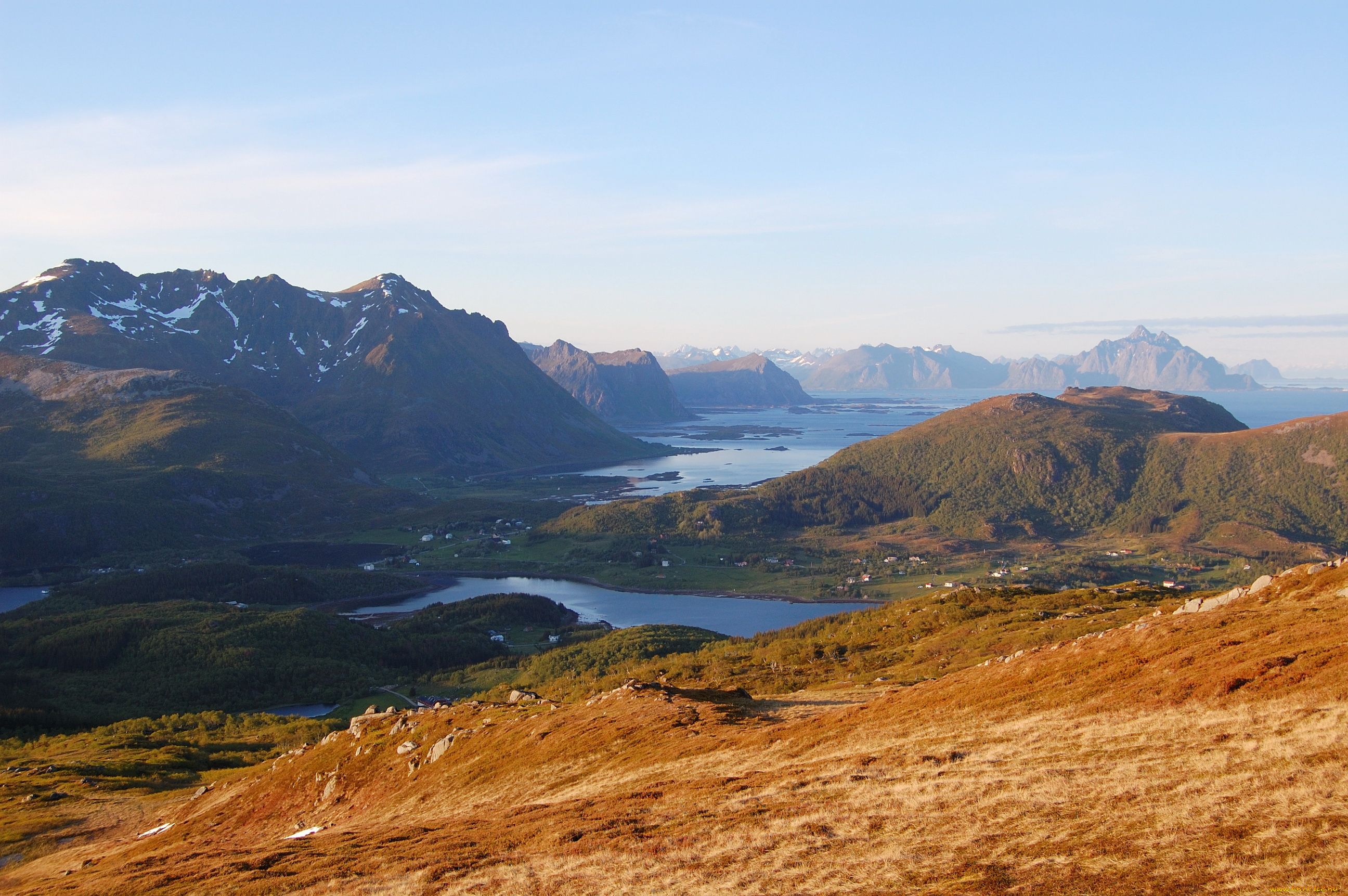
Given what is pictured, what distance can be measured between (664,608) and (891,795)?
154m

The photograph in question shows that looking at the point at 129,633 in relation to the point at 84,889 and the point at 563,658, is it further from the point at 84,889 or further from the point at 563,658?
the point at 84,889

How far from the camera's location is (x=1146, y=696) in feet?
91.9

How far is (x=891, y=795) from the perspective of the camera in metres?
24.9

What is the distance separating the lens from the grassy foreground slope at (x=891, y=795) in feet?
63.9

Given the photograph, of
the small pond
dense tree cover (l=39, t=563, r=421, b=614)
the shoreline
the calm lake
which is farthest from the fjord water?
the calm lake

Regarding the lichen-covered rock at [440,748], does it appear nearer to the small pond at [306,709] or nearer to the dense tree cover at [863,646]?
the dense tree cover at [863,646]

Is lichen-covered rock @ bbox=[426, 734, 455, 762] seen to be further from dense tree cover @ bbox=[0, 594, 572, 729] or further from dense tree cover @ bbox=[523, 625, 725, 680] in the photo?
dense tree cover @ bbox=[0, 594, 572, 729]

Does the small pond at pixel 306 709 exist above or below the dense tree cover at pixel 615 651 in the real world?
below

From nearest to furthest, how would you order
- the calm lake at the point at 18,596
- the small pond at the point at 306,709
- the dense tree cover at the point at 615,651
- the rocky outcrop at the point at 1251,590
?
1. the rocky outcrop at the point at 1251,590
2. the small pond at the point at 306,709
3. the dense tree cover at the point at 615,651
4. the calm lake at the point at 18,596

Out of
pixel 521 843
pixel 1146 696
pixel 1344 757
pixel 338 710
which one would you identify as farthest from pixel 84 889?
pixel 338 710

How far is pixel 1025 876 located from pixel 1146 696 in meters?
11.9

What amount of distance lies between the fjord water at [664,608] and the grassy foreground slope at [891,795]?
109759mm

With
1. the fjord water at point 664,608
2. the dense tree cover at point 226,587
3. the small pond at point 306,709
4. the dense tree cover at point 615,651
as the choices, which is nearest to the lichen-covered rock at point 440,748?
the dense tree cover at point 615,651

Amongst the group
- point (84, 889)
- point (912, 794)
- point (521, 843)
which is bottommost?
point (84, 889)
